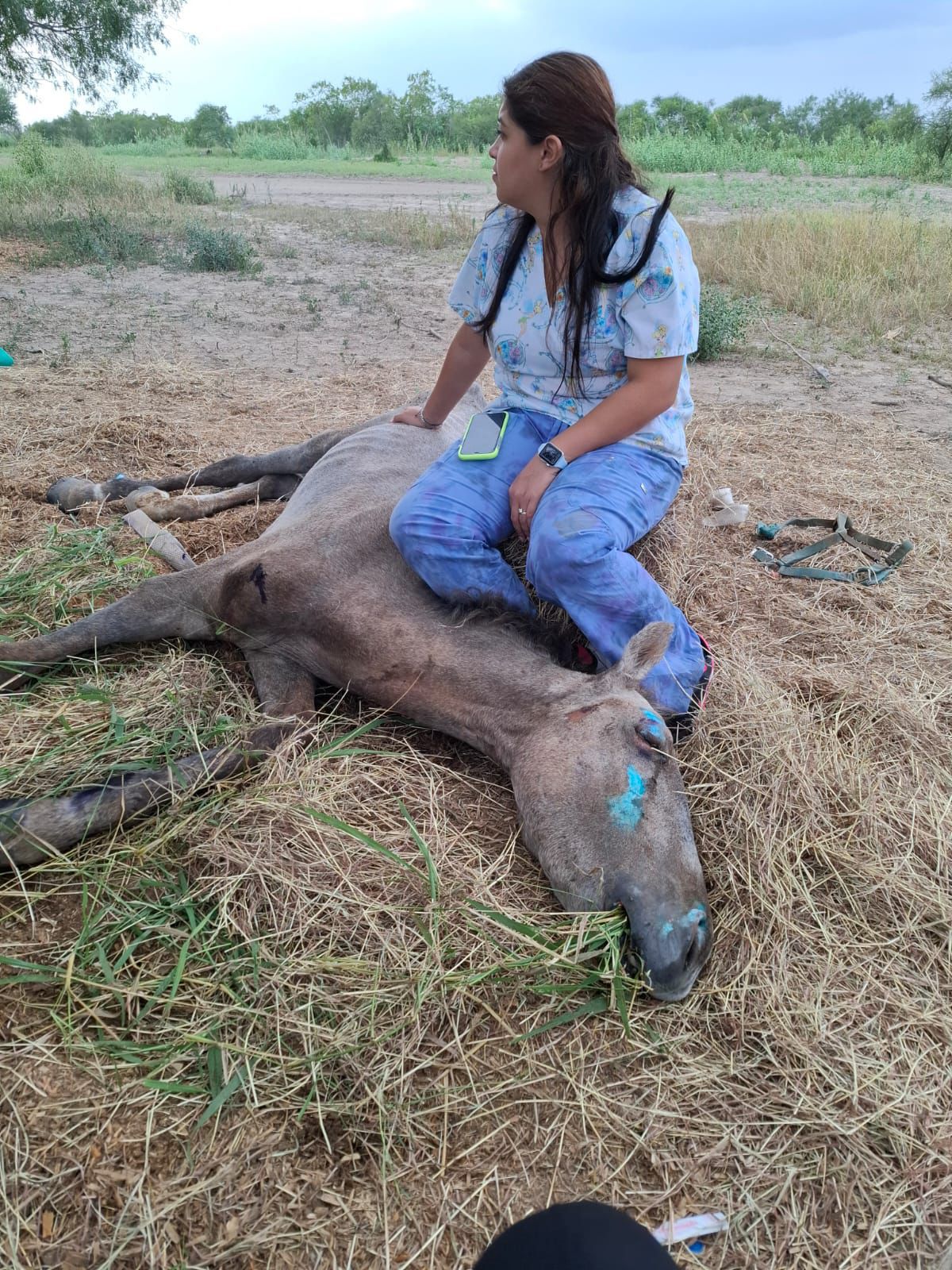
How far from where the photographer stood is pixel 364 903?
228 centimetres

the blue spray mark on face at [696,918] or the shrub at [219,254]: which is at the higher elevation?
the shrub at [219,254]

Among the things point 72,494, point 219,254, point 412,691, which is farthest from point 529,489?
point 219,254

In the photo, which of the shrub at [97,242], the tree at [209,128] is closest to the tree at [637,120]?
the tree at [209,128]

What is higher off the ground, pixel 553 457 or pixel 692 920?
pixel 553 457

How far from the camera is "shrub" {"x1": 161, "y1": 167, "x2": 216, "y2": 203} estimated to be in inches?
636

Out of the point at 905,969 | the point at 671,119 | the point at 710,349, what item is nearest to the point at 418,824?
the point at 905,969

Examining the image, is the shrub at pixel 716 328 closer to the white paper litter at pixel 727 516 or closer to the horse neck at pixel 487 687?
the white paper litter at pixel 727 516

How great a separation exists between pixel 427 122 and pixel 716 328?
47.0 meters

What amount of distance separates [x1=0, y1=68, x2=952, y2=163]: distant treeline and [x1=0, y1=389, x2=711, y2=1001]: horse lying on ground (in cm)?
3742

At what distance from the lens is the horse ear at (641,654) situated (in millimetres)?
2615

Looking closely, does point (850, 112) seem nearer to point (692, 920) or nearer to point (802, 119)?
point (802, 119)

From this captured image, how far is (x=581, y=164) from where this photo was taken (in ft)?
9.59

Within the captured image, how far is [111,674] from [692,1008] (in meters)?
2.33

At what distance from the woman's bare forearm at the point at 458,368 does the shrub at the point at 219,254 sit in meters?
7.93
